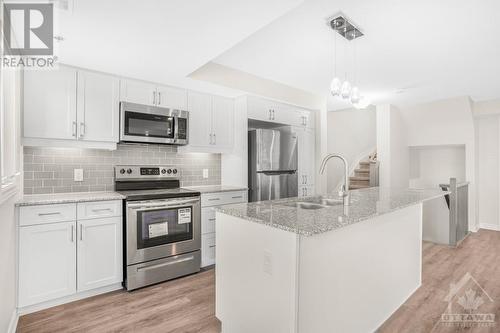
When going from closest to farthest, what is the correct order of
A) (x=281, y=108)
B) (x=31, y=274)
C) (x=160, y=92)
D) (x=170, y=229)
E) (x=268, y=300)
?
1. (x=268, y=300)
2. (x=31, y=274)
3. (x=170, y=229)
4. (x=160, y=92)
5. (x=281, y=108)

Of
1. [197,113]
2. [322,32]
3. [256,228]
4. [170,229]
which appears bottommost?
[170,229]

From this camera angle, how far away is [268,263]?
164 centimetres

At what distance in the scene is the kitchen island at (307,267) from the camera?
151 cm

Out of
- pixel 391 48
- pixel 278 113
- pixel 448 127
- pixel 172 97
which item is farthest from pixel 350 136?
pixel 172 97

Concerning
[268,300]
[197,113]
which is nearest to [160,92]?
[197,113]

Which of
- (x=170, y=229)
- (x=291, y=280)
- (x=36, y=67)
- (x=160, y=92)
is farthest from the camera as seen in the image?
(x=160, y=92)

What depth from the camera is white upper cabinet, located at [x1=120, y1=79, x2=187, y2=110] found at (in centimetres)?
305

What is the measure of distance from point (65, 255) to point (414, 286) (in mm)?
3287

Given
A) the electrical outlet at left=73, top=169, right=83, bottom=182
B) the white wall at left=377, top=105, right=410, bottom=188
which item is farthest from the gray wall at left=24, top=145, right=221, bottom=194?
the white wall at left=377, top=105, right=410, bottom=188

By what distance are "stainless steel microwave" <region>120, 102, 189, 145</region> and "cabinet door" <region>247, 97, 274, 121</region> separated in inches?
33.7

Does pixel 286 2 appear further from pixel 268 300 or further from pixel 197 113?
pixel 197 113

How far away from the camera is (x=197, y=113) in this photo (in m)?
3.57

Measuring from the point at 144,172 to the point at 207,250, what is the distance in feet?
4.02

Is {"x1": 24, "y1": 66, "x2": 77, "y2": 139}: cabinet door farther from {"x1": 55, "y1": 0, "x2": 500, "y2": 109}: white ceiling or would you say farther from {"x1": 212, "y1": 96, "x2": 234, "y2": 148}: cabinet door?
{"x1": 212, "y1": 96, "x2": 234, "y2": 148}: cabinet door
